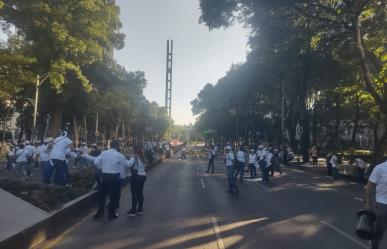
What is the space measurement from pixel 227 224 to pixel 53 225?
3729 mm

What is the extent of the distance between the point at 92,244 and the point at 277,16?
1999 cm

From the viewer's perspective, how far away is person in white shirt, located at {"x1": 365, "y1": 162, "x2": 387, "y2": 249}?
285 inches

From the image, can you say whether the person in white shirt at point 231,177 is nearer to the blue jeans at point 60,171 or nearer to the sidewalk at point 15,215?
the blue jeans at point 60,171

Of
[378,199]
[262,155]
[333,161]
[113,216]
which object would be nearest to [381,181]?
[378,199]

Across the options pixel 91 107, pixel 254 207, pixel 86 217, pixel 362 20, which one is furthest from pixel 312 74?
pixel 86 217

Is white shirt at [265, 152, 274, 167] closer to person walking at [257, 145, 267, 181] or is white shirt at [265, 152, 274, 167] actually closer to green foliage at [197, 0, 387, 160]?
person walking at [257, 145, 267, 181]

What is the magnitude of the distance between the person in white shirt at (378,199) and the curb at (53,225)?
5.02 metres

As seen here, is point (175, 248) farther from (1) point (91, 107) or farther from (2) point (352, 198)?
(1) point (91, 107)

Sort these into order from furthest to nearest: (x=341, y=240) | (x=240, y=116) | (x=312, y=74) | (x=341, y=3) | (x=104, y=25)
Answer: (x=240, y=116), (x=312, y=74), (x=104, y=25), (x=341, y=3), (x=341, y=240)

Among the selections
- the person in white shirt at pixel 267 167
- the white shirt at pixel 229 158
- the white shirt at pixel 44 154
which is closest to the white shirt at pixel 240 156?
the white shirt at pixel 229 158

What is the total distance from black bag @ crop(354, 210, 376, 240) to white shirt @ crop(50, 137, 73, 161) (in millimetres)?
10457

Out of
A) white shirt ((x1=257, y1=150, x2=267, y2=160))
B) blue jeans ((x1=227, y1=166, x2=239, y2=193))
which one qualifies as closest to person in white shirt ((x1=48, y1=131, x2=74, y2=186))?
blue jeans ((x1=227, y1=166, x2=239, y2=193))

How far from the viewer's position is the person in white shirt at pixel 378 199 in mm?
7230

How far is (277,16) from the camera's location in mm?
27047
